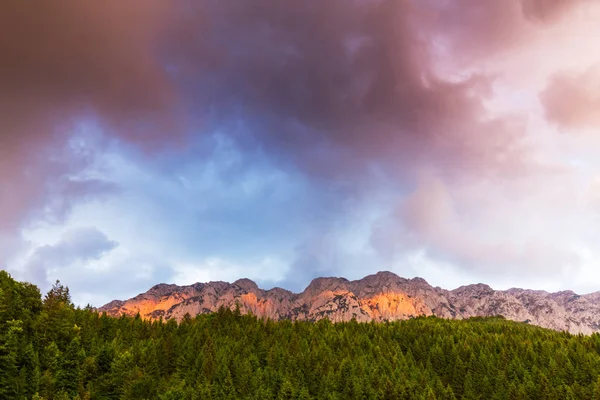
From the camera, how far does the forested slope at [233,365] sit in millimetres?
123500

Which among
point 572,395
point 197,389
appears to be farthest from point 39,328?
point 572,395

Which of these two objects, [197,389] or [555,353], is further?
[555,353]

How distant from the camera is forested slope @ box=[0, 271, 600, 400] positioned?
405 feet

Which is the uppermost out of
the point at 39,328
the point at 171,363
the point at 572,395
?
the point at 39,328

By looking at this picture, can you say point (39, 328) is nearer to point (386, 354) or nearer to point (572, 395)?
point (386, 354)

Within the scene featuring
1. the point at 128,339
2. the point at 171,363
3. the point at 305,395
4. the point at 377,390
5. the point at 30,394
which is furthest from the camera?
the point at 128,339

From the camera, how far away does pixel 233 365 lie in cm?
15188

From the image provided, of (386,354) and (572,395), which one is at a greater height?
(386,354)

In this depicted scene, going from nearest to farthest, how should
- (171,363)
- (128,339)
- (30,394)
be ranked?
(30,394)
(171,363)
(128,339)

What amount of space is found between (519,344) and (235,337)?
147841mm

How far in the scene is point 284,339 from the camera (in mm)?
192875

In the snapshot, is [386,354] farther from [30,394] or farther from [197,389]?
[30,394]

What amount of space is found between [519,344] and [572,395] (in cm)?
6184

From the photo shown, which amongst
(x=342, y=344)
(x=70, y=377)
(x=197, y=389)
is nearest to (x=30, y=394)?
(x=70, y=377)
